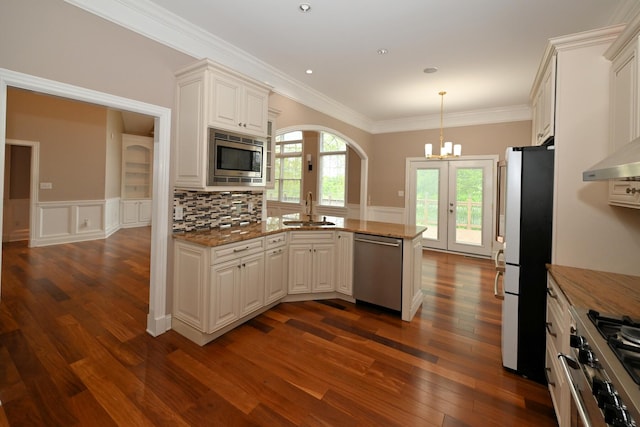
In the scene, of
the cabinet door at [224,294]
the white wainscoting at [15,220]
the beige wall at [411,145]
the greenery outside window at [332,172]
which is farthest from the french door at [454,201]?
the white wainscoting at [15,220]

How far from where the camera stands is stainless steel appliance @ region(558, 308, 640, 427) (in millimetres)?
883

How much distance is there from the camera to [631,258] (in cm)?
193

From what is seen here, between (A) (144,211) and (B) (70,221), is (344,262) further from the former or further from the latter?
(A) (144,211)

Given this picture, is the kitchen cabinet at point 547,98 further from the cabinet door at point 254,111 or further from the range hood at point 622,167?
the cabinet door at point 254,111

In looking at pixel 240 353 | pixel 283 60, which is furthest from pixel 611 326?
pixel 283 60

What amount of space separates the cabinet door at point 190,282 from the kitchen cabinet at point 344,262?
5.43 ft

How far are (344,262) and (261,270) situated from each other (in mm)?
1065

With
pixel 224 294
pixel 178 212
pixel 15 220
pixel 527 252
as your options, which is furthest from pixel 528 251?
pixel 15 220

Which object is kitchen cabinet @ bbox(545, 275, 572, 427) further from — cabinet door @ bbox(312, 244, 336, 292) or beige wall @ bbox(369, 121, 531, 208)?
beige wall @ bbox(369, 121, 531, 208)

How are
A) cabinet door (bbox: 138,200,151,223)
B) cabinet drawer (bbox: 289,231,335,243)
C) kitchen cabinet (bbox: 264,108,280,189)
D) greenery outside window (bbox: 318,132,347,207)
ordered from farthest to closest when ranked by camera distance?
cabinet door (bbox: 138,200,151,223) < greenery outside window (bbox: 318,132,347,207) < kitchen cabinet (bbox: 264,108,280,189) < cabinet drawer (bbox: 289,231,335,243)

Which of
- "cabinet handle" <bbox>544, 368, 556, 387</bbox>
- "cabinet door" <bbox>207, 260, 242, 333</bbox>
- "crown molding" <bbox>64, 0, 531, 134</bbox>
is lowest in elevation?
"cabinet handle" <bbox>544, 368, 556, 387</bbox>

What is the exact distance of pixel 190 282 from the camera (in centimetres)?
269

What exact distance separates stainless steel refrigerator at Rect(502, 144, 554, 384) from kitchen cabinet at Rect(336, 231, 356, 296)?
1687 mm

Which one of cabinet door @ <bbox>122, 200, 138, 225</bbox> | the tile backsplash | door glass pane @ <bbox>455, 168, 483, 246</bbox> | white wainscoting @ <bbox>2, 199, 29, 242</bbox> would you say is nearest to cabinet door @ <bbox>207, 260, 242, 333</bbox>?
the tile backsplash
